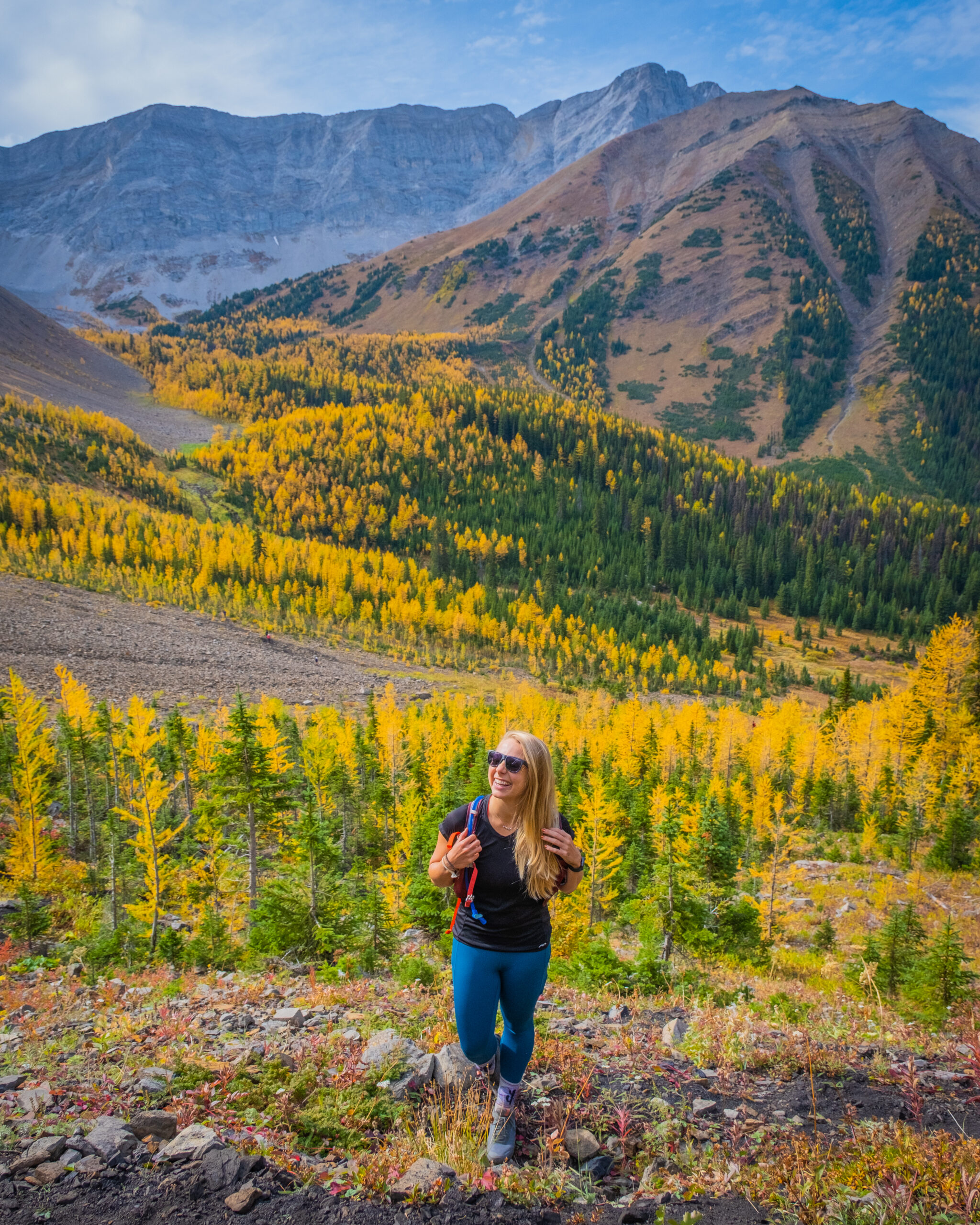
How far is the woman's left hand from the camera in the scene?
14.1 ft

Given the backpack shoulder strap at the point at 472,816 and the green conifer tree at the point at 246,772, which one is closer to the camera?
the backpack shoulder strap at the point at 472,816

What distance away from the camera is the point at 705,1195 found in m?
3.95

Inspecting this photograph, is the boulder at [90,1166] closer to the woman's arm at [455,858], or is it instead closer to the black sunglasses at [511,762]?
the woman's arm at [455,858]

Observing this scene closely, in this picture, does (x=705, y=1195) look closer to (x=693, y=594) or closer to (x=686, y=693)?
(x=686, y=693)

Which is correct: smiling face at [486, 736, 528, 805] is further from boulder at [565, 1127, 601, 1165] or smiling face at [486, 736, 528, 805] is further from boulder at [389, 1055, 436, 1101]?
boulder at [389, 1055, 436, 1101]

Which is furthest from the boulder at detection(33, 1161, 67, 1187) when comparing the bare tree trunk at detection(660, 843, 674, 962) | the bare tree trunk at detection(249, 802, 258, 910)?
the bare tree trunk at detection(249, 802, 258, 910)

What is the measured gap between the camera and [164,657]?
57.0 m

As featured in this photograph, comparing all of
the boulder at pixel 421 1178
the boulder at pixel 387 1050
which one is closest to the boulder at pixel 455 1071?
the boulder at pixel 387 1050

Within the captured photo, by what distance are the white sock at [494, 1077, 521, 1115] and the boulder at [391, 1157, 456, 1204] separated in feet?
1.71

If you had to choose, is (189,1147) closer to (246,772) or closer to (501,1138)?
(501,1138)

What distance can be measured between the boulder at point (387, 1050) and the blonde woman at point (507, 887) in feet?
4.42

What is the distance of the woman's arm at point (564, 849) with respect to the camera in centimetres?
430

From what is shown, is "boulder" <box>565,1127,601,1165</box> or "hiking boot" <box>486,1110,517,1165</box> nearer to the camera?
"hiking boot" <box>486,1110,517,1165</box>

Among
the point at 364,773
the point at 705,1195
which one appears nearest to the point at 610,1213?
the point at 705,1195
